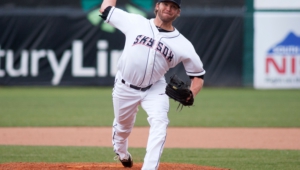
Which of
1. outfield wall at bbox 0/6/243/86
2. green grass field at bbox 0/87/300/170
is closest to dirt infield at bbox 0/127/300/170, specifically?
green grass field at bbox 0/87/300/170

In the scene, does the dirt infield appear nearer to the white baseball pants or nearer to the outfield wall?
the white baseball pants

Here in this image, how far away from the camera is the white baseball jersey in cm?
503

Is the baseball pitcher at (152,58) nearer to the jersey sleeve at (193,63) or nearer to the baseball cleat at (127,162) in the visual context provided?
the jersey sleeve at (193,63)

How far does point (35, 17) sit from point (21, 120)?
24.4ft

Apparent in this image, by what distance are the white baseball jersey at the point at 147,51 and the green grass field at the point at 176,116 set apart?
1.57m

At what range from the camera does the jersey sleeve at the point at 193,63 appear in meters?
5.05

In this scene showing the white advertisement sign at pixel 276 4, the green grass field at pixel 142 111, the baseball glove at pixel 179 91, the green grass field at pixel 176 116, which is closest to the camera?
the baseball glove at pixel 179 91

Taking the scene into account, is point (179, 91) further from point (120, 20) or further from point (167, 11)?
point (120, 20)

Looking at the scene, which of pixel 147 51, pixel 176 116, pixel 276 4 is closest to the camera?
pixel 147 51

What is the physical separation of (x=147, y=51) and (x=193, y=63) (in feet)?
1.44

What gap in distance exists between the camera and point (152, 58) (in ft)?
16.5

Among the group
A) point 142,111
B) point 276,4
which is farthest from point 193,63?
point 276,4

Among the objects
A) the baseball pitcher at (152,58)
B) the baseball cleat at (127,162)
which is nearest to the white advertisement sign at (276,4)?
the baseball cleat at (127,162)

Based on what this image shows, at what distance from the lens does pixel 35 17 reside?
17.4 meters
